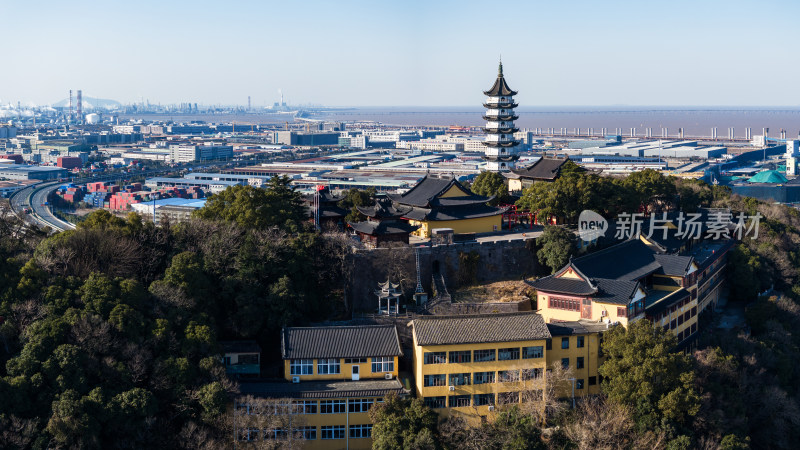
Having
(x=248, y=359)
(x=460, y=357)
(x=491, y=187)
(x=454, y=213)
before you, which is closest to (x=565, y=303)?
(x=460, y=357)

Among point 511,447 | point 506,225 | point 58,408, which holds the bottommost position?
point 511,447

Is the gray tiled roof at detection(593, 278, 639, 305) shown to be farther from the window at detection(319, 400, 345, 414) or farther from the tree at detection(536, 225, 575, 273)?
the window at detection(319, 400, 345, 414)

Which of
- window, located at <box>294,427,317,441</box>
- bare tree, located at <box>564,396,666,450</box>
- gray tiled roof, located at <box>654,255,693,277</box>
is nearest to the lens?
bare tree, located at <box>564,396,666,450</box>

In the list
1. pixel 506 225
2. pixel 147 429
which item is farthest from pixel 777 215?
pixel 147 429

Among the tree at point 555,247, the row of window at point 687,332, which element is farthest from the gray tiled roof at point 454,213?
the row of window at point 687,332

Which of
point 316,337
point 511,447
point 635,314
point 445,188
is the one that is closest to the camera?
point 511,447

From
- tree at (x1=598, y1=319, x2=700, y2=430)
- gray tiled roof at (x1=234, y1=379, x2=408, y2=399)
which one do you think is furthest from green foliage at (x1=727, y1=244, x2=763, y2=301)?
gray tiled roof at (x1=234, y1=379, x2=408, y2=399)

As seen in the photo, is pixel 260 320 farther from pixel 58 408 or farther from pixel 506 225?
pixel 506 225
